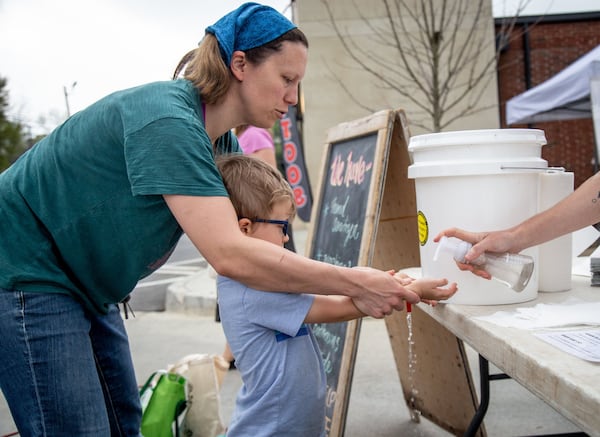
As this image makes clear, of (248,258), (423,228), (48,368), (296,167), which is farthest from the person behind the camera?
(296,167)

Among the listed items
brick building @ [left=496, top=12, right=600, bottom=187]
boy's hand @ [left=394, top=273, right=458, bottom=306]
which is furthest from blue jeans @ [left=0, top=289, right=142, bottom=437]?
brick building @ [left=496, top=12, right=600, bottom=187]

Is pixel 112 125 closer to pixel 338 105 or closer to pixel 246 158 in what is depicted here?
pixel 246 158

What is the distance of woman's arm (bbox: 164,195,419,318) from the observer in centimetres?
140

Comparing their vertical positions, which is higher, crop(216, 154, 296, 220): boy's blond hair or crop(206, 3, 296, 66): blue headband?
crop(206, 3, 296, 66): blue headband

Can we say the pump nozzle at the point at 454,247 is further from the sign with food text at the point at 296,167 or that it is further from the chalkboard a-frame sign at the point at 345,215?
the sign with food text at the point at 296,167

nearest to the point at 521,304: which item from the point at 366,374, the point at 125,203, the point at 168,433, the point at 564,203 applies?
the point at 564,203

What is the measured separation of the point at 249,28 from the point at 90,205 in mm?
650

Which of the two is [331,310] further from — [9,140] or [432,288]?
[9,140]

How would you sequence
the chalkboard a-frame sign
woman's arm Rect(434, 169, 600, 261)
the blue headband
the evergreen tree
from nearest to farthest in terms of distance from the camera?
woman's arm Rect(434, 169, 600, 261) → the blue headband → the chalkboard a-frame sign → the evergreen tree

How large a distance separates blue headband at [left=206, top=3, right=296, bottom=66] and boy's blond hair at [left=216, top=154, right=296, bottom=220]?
306 mm

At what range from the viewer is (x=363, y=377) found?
3.81 meters

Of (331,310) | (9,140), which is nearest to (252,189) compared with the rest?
(331,310)

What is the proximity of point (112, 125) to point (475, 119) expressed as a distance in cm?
1254

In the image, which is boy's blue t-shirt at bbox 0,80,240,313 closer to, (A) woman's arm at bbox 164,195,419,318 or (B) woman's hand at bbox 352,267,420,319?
(A) woman's arm at bbox 164,195,419,318
